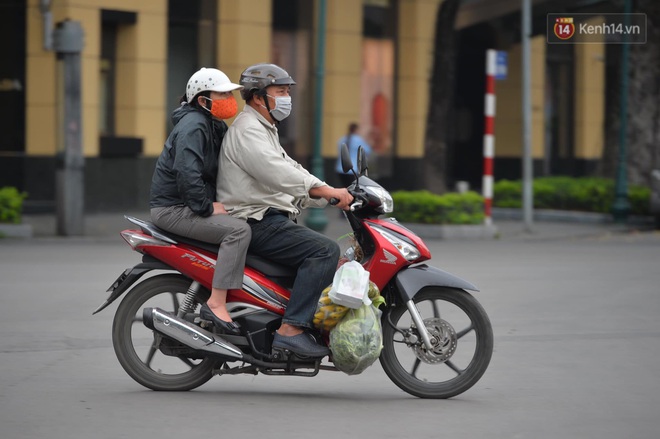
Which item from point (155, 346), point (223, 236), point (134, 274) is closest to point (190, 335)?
point (155, 346)

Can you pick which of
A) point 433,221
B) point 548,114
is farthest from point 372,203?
point 548,114

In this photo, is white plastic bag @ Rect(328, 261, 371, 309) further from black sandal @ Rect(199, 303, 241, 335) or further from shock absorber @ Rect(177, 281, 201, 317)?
shock absorber @ Rect(177, 281, 201, 317)

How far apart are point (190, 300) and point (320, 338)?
2.34ft

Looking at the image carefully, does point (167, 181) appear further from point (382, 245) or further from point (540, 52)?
point (540, 52)

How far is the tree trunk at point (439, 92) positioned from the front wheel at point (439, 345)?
17.2m

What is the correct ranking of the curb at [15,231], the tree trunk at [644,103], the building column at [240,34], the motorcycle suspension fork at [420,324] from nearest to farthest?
the motorcycle suspension fork at [420,324] < the curb at [15,231] < the tree trunk at [644,103] < the building column at [240,34]

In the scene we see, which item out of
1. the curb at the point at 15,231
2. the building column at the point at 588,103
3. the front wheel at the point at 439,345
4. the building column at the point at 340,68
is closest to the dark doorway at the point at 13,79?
the curb at the point at 15,231

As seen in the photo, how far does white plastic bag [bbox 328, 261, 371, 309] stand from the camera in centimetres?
616

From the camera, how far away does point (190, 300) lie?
6.52m

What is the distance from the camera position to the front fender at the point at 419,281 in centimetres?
633

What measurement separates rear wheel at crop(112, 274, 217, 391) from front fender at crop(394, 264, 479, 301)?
1105 millimetres

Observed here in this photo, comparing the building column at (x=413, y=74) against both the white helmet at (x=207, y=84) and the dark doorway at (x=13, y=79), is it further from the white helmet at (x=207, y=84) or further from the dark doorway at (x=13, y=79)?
the white helmet at (x=207, y=84)

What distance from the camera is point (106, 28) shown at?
22.0 meters

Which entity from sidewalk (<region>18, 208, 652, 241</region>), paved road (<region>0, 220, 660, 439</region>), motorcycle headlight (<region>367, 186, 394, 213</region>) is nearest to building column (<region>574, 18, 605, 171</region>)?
sidewalk (<region>18, 208, 652, 241</region>)
